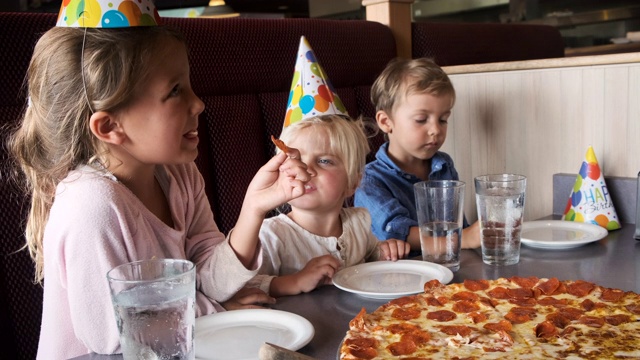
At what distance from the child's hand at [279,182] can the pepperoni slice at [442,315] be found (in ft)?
0.98

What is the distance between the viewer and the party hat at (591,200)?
1655 millimetres

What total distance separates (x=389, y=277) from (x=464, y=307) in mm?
227

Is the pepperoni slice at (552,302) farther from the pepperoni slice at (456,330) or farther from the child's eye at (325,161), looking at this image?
the child's eye at (325,161)

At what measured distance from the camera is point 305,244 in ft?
4.90

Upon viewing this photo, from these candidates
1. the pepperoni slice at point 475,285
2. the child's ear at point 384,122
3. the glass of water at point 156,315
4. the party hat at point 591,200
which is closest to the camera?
the glass of water at point 156,315

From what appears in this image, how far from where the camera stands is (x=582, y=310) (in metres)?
0.99

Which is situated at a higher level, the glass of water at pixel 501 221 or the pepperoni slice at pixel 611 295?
the glass of water at pixel 501 221

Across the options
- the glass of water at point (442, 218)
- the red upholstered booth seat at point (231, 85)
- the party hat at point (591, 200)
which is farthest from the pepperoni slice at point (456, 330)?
the red upholstered booth seat at point (231, 85)

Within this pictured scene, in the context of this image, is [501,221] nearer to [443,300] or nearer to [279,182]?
[443,300]

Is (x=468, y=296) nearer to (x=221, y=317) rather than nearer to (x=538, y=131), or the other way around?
(x=221, y=317)

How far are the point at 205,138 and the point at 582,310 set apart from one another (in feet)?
3.77

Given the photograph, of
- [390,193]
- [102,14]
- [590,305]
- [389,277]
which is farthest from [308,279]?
[390,193]

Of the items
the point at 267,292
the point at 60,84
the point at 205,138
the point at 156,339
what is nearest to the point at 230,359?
the point at 156,339

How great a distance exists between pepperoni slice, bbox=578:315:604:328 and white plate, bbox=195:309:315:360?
38 centimetres
